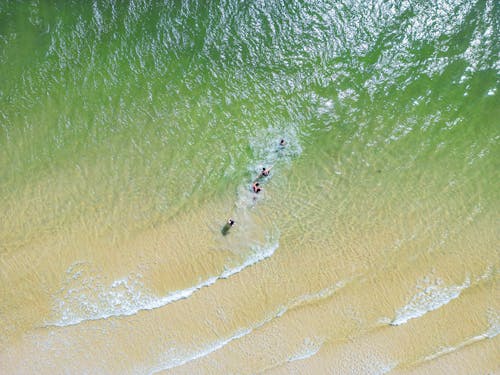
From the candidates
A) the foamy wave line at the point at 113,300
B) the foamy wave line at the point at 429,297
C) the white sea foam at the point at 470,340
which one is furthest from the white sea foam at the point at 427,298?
the foamy wave line at the point at 113,300

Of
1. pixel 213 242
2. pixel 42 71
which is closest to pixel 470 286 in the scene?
pixel 213 242

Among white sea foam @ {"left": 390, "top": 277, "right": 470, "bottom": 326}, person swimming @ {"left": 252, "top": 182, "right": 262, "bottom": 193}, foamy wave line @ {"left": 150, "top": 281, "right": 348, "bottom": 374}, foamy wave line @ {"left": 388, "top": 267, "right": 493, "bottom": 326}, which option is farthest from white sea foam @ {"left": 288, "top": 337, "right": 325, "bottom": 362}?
person swimming @ {"left": 252, "top": 182, "right": 262, "bottom": 193}

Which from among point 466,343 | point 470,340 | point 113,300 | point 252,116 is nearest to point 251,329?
point 113,300

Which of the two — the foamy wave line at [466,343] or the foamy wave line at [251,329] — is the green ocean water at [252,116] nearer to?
the foamy wave line at [251,329]

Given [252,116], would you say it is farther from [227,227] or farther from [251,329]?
[251,329]

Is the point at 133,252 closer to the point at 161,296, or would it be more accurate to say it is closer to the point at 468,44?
the point at 161,296
